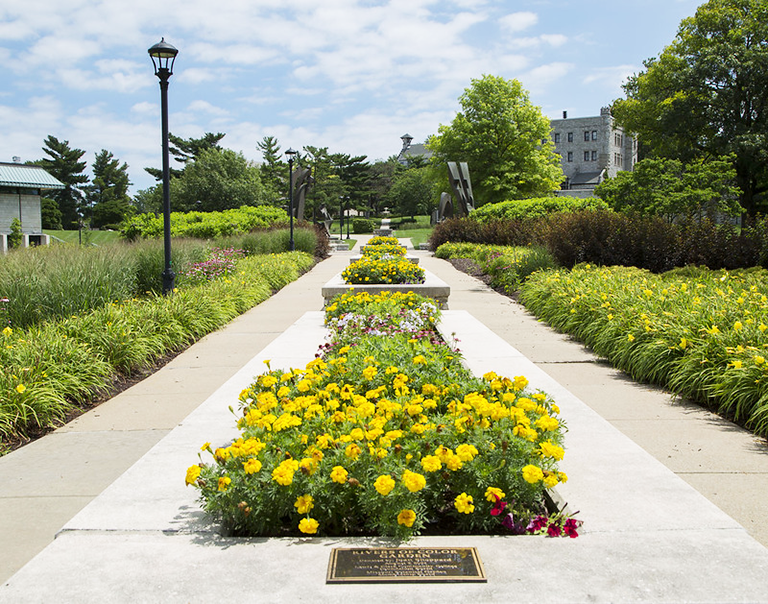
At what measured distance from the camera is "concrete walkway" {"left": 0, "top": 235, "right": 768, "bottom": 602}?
7.37ft

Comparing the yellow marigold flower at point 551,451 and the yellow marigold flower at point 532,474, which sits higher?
the yellow marigold flower at point 551,451

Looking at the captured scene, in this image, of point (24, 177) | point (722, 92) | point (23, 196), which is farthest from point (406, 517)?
point (23, 196)

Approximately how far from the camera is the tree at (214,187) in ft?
191

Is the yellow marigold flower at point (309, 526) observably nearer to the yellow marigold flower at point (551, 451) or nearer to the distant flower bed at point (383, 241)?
→ the yellow marigold flower at point (551, 451)

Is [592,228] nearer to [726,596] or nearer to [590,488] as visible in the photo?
[590,488]

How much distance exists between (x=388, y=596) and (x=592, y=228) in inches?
490

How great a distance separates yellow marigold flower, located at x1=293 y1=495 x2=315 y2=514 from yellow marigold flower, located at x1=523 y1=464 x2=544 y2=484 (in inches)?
34.7

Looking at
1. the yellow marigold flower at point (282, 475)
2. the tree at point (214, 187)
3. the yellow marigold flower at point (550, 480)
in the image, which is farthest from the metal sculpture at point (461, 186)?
the yellow marigold flower at point (282, 475)

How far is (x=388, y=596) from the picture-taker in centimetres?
221

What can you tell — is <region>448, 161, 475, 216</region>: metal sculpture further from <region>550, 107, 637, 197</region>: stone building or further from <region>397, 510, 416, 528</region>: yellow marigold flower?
<region>550, 107, 637, 197</region>: stone building

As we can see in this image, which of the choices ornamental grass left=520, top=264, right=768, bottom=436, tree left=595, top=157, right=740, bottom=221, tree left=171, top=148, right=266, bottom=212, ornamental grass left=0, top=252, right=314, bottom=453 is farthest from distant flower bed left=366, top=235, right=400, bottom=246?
tree left=171, top=148, right=266, bottom=212

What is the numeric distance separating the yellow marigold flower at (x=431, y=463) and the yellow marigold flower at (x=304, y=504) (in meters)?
0.48

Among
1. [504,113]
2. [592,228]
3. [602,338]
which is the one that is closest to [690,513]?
[602,338]

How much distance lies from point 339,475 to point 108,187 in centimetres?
9299
